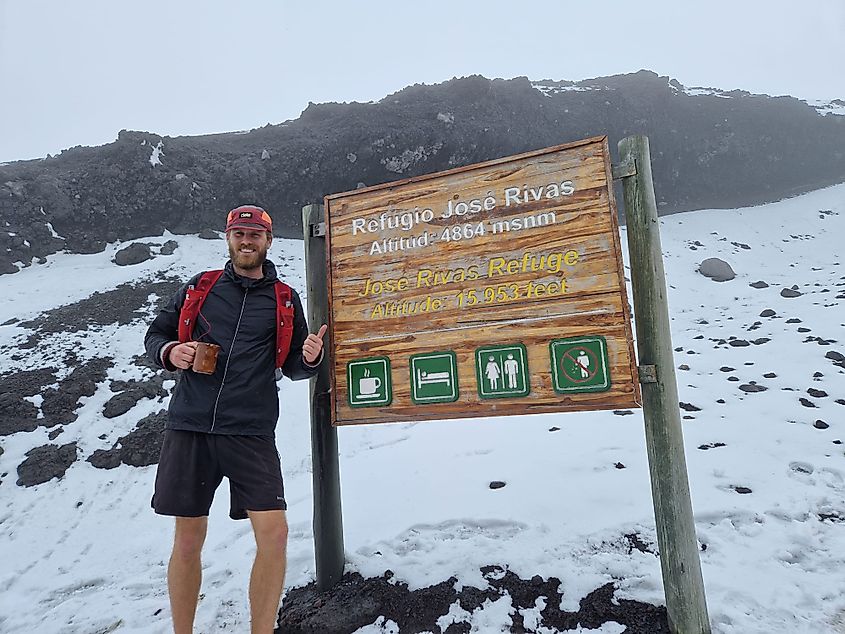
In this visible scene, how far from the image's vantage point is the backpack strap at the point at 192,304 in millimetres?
2960

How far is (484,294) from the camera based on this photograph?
10.8ft

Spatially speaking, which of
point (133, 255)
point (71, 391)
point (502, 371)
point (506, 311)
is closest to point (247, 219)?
point (506, 311)

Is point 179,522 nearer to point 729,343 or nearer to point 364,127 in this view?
point 729,343

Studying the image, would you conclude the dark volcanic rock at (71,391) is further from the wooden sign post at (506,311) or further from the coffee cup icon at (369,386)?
the coffee cup icon at (369,386)

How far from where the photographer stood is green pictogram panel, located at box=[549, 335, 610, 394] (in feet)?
9.58

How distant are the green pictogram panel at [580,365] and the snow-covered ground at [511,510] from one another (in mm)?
1428

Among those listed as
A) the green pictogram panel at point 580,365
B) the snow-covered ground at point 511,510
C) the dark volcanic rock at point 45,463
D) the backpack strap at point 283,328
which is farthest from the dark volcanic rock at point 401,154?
the green pictogram panel at point 580,365

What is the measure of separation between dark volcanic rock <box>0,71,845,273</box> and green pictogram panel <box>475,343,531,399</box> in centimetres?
1744

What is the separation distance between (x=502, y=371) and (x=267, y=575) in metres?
1.76

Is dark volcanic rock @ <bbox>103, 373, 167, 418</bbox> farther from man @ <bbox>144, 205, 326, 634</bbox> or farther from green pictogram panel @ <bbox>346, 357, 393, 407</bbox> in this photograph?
green pictogram panel @ <bbox>346, 357, 393, 407</bbox>

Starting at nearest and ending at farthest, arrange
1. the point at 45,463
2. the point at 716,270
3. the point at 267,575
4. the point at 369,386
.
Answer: the point at 267,575, the point at 369,386, the point at 45,463, the point at 716,270

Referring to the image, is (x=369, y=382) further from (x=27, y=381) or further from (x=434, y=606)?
(x=27, y=381)

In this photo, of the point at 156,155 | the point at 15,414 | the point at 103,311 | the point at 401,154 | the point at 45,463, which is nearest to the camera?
the point at 45,463

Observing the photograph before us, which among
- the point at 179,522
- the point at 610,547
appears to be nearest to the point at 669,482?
the point at 610,547
